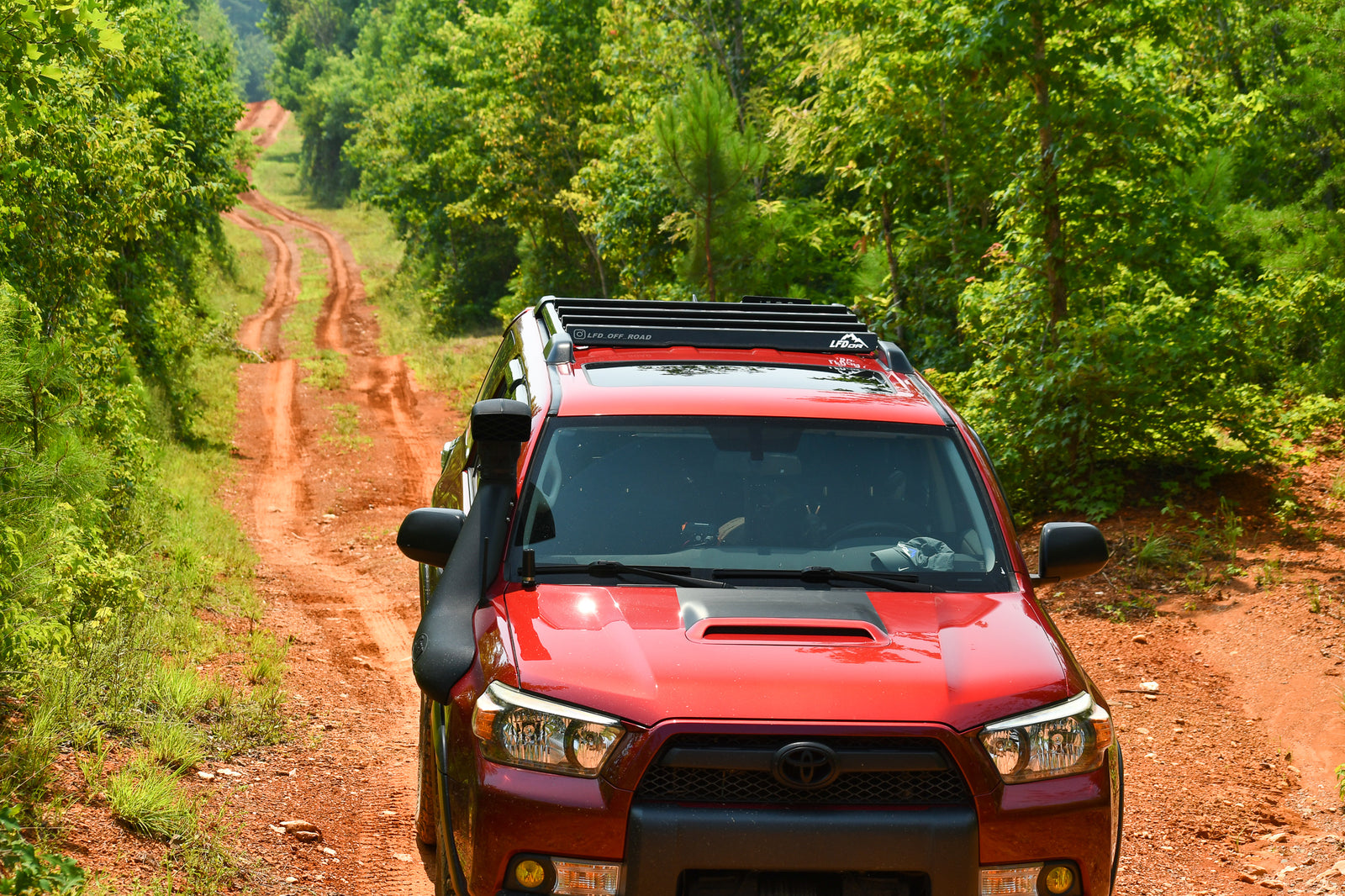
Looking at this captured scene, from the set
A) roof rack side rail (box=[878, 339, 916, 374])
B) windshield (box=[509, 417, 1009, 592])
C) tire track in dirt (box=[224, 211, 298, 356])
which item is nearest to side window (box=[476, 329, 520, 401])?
windshield (box=[509, 417, 1009, 592])

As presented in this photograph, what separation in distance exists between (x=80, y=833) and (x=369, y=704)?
9.40 feet

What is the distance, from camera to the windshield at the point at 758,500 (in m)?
3.97

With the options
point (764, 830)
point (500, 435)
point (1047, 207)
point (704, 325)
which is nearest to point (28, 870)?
point (500, 435)

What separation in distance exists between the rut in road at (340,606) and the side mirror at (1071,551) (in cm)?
290

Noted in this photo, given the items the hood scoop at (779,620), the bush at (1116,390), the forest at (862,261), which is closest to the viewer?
the hood scoop at (779,620)

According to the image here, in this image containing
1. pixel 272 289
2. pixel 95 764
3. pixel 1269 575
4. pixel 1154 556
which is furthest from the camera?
pixel 272 289

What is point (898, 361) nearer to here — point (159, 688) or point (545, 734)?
point (545, 734)

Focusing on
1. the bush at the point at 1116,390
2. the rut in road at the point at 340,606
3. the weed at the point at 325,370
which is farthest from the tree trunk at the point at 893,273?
the weed at the point at 325,370

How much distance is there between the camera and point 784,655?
3.28 m

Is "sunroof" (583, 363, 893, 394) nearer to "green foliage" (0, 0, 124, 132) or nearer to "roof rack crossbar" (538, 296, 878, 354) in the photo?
"roof rack crossbar" (538, 296, 878, 354)

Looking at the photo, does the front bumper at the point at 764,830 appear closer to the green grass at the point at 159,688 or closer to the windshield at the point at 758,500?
the windshield at the point at 758,500

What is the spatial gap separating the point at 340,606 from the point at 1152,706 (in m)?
6.51

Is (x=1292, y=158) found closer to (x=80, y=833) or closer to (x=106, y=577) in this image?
(x=106, y=577)

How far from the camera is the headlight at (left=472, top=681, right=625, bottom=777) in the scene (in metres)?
3.09
